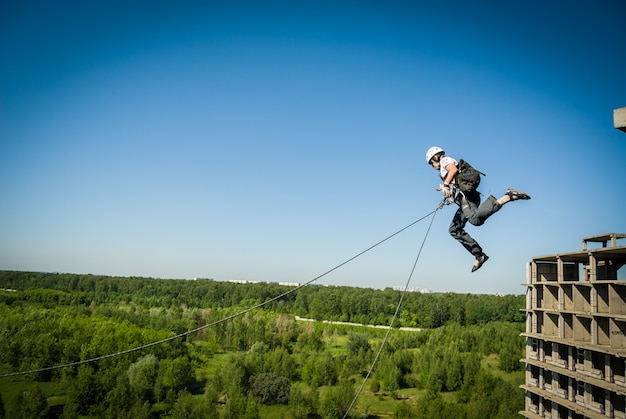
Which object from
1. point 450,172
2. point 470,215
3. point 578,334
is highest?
point 450,172

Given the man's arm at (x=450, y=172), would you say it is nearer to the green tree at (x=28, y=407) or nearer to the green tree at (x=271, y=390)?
the green tree at (x=28, y=407)

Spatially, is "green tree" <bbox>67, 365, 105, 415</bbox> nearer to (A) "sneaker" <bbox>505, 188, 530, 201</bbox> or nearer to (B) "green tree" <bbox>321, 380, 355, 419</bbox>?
(B) "green tree" <bbox>321, 380, 355, 419</bbox>

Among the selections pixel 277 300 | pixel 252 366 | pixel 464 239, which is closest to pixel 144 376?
pixel 252 366

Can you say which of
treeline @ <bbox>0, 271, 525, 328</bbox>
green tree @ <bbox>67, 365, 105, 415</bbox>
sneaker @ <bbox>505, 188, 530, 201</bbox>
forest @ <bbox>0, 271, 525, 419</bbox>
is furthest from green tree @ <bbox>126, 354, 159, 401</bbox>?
treeline @ <bbox>0, 271, 525, 328</bbox>

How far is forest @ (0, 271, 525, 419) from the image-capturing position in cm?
3878

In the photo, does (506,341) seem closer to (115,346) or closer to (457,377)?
(457,377)

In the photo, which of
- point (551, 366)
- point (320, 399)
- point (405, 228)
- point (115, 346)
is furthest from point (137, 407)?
point (405, 228)

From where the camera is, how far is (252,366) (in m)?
51.5

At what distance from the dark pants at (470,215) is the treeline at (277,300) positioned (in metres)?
81.3

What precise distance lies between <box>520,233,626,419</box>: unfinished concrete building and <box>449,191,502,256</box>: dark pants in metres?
6.48

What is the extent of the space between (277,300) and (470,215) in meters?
106

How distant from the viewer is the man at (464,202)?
6770 millimetres

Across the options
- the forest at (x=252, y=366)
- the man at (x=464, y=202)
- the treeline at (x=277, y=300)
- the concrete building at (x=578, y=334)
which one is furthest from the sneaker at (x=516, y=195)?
the treeline at (x=277, y=300)

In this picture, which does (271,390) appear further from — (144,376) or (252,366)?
(144,376)
